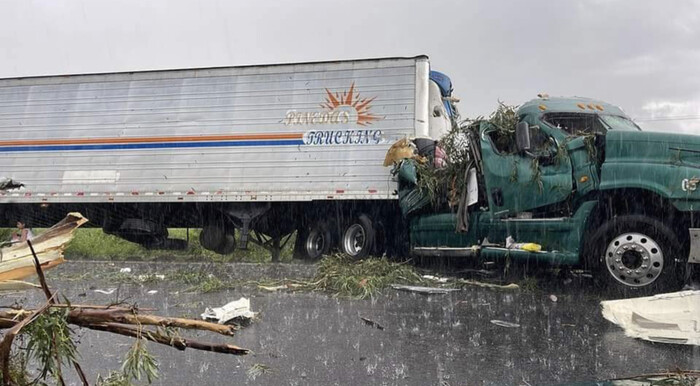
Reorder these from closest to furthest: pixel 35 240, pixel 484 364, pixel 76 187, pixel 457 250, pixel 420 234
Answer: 1. pixel 35 240
2. pixel 484 364
3. pixel 457 250
4. pixel 420 234
5. pixel 76 187

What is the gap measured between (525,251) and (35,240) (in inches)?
265

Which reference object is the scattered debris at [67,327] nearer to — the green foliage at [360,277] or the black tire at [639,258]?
the green foliage at [360,277]

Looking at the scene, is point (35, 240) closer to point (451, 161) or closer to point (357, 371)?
point (357, 371)

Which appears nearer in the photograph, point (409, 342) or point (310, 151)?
point (409, 342)

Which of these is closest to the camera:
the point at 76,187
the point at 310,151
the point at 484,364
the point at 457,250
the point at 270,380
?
the point at 270,380

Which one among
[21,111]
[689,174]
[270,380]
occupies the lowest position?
[270,380]

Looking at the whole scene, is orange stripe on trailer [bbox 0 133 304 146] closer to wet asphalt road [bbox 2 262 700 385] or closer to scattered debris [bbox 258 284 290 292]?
scattered debris [bbox 258 284 290 292]

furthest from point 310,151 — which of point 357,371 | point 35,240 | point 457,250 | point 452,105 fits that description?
point 35,240

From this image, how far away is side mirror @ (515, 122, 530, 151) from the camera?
8500mm

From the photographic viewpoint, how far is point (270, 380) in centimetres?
450

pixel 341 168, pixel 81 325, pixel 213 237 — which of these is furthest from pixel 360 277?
pixel 81 325

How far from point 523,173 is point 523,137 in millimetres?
471

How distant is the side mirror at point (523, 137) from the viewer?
850cm

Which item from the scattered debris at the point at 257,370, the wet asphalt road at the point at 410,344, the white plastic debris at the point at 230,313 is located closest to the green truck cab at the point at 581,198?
the wet asphalt road at the point at 410,344
